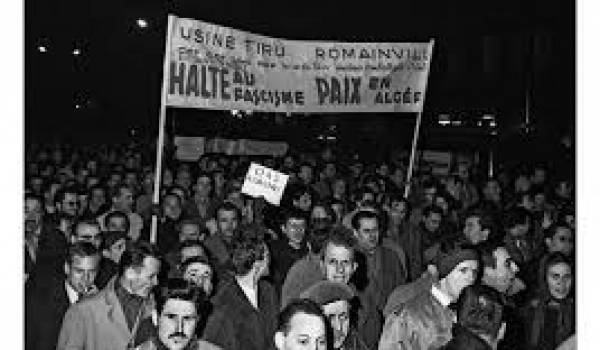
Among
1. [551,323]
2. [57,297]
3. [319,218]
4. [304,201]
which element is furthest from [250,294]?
[304,201]

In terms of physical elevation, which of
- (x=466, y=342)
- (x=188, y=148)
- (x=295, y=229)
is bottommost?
(x=466, y=342)

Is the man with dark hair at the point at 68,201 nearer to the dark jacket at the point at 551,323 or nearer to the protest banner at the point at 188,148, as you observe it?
the dark jacket at the point at 551,323

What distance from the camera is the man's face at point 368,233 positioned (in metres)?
7.56

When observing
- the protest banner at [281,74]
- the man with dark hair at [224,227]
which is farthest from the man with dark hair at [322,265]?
the protest banner at [281,74]

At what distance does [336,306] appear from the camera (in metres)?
4.95

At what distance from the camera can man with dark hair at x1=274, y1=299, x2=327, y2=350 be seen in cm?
428

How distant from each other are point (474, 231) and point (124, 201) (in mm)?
3968

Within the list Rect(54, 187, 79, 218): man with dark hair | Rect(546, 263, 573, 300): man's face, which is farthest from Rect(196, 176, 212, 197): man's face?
Rect(546, 263, 573, 300): man's face

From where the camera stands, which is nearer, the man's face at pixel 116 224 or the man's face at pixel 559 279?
the man's face at pixel 559 279

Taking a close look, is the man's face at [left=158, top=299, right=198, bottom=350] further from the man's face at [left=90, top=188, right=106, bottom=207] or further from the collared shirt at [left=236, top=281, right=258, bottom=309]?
the man's face at [left=90, top=188, right=106, bottom=207]

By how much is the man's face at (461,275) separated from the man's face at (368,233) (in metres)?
2.01

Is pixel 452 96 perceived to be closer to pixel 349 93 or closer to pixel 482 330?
pixel 349 93

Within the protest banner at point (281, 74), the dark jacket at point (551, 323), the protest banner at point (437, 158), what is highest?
the protest banner at point (281, 74)

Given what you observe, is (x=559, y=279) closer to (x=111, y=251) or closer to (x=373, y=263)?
(x=373, y=263)
